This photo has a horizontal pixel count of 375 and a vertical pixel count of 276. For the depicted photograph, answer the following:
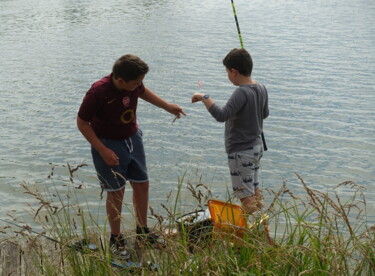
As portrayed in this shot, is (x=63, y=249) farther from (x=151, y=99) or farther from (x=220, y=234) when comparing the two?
(x=151, y=99)

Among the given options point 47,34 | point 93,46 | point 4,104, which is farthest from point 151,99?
point 47,34

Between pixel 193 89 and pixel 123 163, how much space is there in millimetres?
6978

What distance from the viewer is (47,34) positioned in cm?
1861

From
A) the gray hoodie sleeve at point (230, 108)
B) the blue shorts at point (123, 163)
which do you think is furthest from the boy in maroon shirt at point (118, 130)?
the gray hoodie sleeve at point (230, 108)

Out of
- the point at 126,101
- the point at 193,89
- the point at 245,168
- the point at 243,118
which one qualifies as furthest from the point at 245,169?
the point at 193,89

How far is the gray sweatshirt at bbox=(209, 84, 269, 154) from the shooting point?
466cm

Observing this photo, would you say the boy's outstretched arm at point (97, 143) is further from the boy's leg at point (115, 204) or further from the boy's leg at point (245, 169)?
the boy's leg at point (245, 169)

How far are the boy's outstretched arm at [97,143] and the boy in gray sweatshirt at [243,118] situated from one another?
810 millimetres

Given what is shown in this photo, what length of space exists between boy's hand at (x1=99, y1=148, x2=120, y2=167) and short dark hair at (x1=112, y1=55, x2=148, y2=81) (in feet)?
1.65

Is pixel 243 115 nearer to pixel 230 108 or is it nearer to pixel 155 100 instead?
pixel 230 108

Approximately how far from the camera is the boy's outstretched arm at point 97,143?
433cm

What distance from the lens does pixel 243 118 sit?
4762mm

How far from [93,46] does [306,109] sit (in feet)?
25.9

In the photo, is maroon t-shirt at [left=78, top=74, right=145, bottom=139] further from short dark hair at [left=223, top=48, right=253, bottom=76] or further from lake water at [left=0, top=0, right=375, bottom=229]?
short dark hair at [left=223, top=48, right=253, bottom=76]
